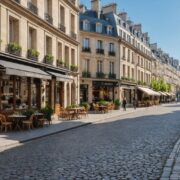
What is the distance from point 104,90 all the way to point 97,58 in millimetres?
4560

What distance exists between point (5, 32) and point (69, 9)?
12.1 meters

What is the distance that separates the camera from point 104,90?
4897cm

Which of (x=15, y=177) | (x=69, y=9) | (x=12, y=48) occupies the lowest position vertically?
(x=15, y=177)

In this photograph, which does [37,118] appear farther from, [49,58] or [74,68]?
[74,68]

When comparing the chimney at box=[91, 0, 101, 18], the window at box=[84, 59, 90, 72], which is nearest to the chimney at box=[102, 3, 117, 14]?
the chimney at box=[91, 0, 101, 18]

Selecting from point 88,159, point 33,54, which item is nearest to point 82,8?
point 33,54

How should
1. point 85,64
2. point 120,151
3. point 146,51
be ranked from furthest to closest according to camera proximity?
point 146,51 < point 85,64 < point 120,151

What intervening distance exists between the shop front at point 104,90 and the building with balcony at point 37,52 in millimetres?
15025

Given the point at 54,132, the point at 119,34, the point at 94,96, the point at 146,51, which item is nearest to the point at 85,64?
the point at 94,96

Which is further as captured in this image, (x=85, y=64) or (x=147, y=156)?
(x=85, y=64)

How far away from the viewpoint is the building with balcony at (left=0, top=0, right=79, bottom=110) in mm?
19566

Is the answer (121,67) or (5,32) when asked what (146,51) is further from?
(5,32)

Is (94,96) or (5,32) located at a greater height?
(5,32)

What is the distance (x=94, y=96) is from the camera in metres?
47.7
